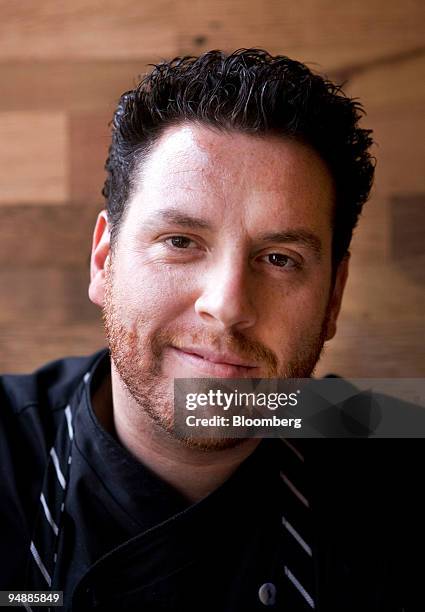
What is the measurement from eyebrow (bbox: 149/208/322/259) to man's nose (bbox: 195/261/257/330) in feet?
0.10

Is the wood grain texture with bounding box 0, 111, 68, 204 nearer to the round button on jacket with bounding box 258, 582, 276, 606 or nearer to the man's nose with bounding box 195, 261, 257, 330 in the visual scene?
the man's nose with bounding box 195, 261, 257, 330

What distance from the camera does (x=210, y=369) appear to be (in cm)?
52

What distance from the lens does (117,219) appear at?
1.94 feet

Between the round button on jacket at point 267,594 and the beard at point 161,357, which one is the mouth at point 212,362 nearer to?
the beard at point 161,357

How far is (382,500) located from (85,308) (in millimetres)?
375

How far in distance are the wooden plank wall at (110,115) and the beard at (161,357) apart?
0.69 feet

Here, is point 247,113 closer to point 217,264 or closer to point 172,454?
point 217,264

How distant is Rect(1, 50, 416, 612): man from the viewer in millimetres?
522

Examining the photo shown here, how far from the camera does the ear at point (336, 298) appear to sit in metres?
0.62

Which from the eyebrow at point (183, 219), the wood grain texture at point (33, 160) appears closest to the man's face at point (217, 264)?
the eyebrow at point (183, 219)

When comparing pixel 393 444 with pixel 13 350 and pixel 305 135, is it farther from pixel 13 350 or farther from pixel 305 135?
pixel 13 350

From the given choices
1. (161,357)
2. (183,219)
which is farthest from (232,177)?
(161,357)

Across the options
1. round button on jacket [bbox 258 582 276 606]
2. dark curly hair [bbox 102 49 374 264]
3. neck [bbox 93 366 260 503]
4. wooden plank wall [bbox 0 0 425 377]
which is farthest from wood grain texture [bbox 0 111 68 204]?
round button on jacket [bbox 258 582 276 606]

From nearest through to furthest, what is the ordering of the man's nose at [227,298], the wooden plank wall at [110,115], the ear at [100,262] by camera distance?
1. the man's nose at [227,298]
2. the ear at [100,262]
3. the wooden plank wall at [110,115]
